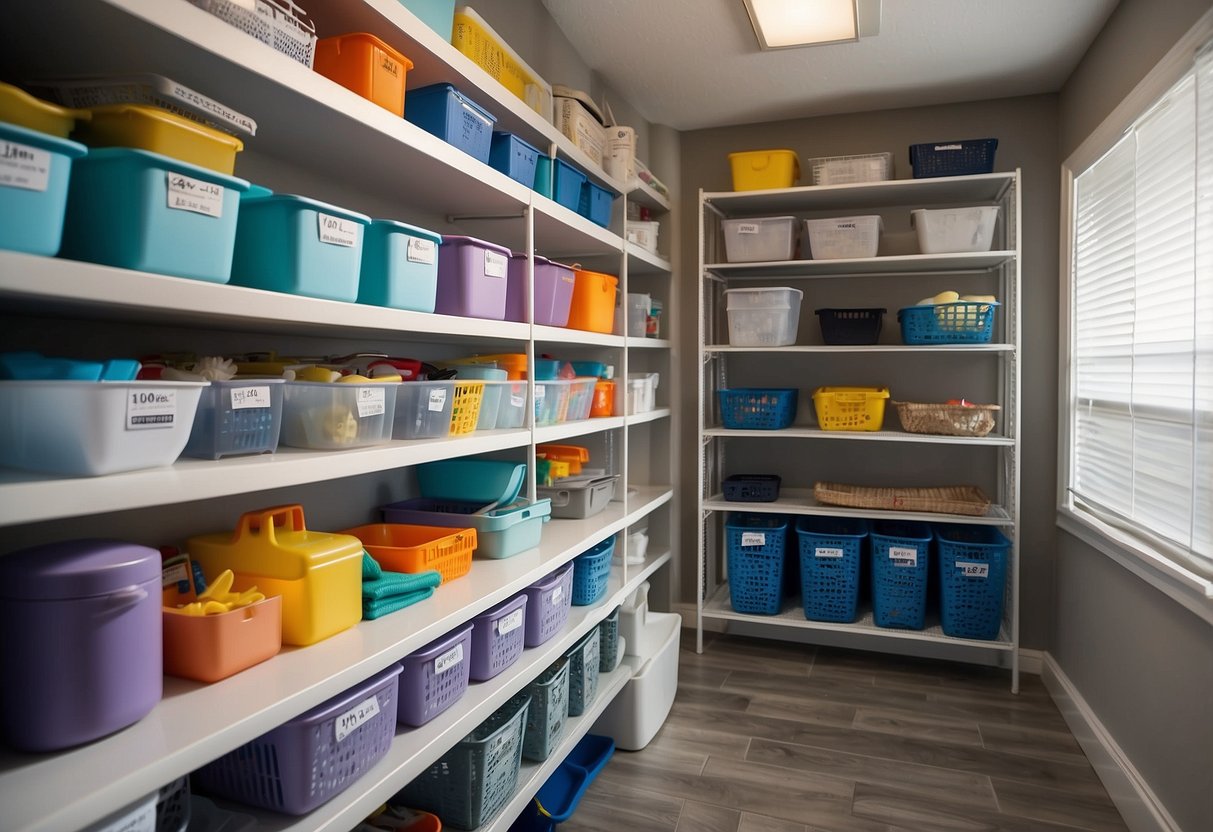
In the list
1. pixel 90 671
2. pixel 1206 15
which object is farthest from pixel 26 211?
pixel 1206 15

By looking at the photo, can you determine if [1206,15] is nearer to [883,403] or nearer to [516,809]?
[883,403]

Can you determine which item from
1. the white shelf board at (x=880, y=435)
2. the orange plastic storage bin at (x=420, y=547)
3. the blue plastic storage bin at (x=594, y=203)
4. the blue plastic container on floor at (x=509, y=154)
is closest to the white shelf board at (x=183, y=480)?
the orange plastic storage bin at (x=420, y=547)

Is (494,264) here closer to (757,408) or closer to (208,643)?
(208,643)

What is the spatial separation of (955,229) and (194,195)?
3037 mm

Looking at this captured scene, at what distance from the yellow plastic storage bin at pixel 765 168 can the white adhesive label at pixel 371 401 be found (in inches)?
99.0

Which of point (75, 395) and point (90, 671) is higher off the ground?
point (75, 395)

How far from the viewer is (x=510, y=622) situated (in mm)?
1931

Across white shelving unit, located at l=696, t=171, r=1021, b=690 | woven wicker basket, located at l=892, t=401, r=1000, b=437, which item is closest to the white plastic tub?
white shelving unit, located at l=696, t=171, r=1021, b=690

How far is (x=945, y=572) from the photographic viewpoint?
3314 millimetres

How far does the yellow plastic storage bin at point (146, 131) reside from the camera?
1.04 meters

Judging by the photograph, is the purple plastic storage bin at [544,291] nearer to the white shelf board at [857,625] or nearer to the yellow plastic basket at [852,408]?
the yellow plastic basket at [852,408]

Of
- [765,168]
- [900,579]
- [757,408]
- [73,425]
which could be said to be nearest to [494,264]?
[73,425]

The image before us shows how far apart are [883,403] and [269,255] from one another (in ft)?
9.15

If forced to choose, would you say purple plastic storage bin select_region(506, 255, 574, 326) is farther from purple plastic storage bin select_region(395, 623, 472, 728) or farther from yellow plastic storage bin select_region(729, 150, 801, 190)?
yellow plastic storage bin select_region(729, 150, 801, 190)
